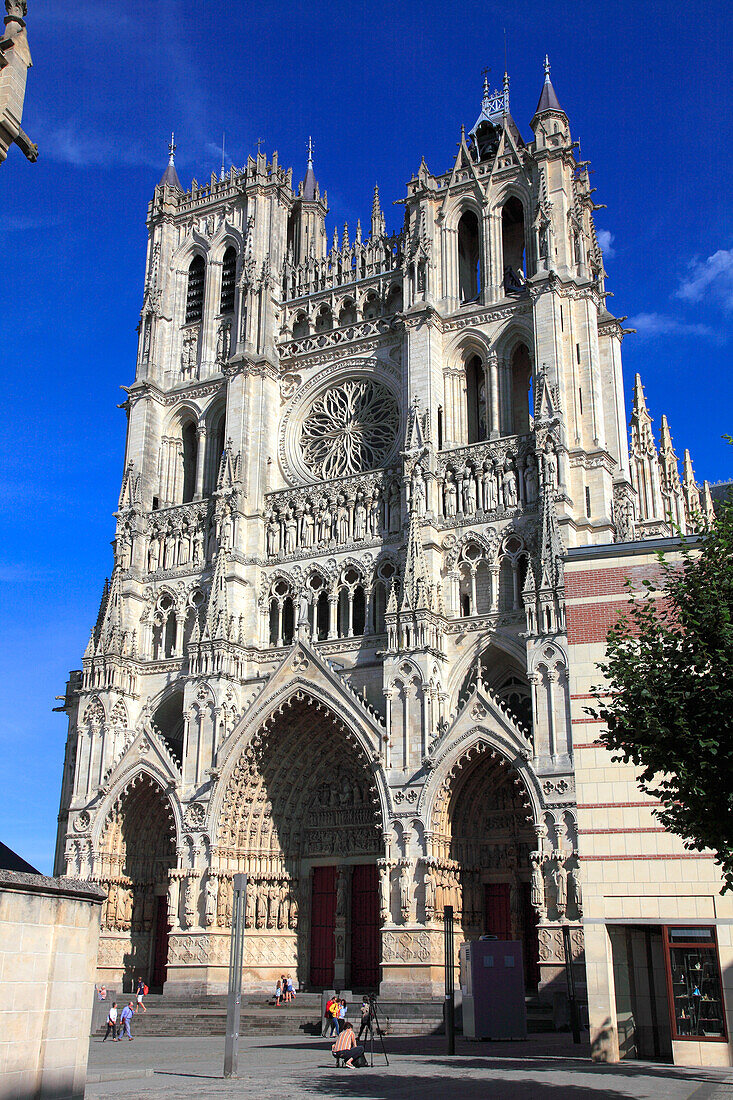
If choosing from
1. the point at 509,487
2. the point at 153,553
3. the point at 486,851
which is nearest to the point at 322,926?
the point at 486,851

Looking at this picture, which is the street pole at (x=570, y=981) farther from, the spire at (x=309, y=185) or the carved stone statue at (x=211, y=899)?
the spire at (x=309, y=185)

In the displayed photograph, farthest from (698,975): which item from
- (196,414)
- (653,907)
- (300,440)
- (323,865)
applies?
(196,414)

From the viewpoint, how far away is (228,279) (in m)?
43.5

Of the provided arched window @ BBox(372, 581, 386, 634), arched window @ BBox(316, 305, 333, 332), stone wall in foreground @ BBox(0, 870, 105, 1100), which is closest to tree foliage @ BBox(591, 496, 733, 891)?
stone wall in foreground @ BBox(0, 870, 105, 1100)

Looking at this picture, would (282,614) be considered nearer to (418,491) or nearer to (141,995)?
(418,491)

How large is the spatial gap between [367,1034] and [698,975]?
10.1 metres

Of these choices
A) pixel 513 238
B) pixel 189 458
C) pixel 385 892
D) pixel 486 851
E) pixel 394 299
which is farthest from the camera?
pixel 189 458

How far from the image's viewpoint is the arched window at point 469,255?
3875 centimetres

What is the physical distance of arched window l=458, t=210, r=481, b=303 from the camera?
38.8 m

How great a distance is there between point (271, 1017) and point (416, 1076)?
13188mm

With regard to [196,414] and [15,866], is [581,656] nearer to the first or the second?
[15,866]

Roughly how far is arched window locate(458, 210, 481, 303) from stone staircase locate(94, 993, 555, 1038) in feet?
78.4

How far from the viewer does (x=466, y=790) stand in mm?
29938

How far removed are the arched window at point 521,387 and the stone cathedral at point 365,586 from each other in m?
0.14
